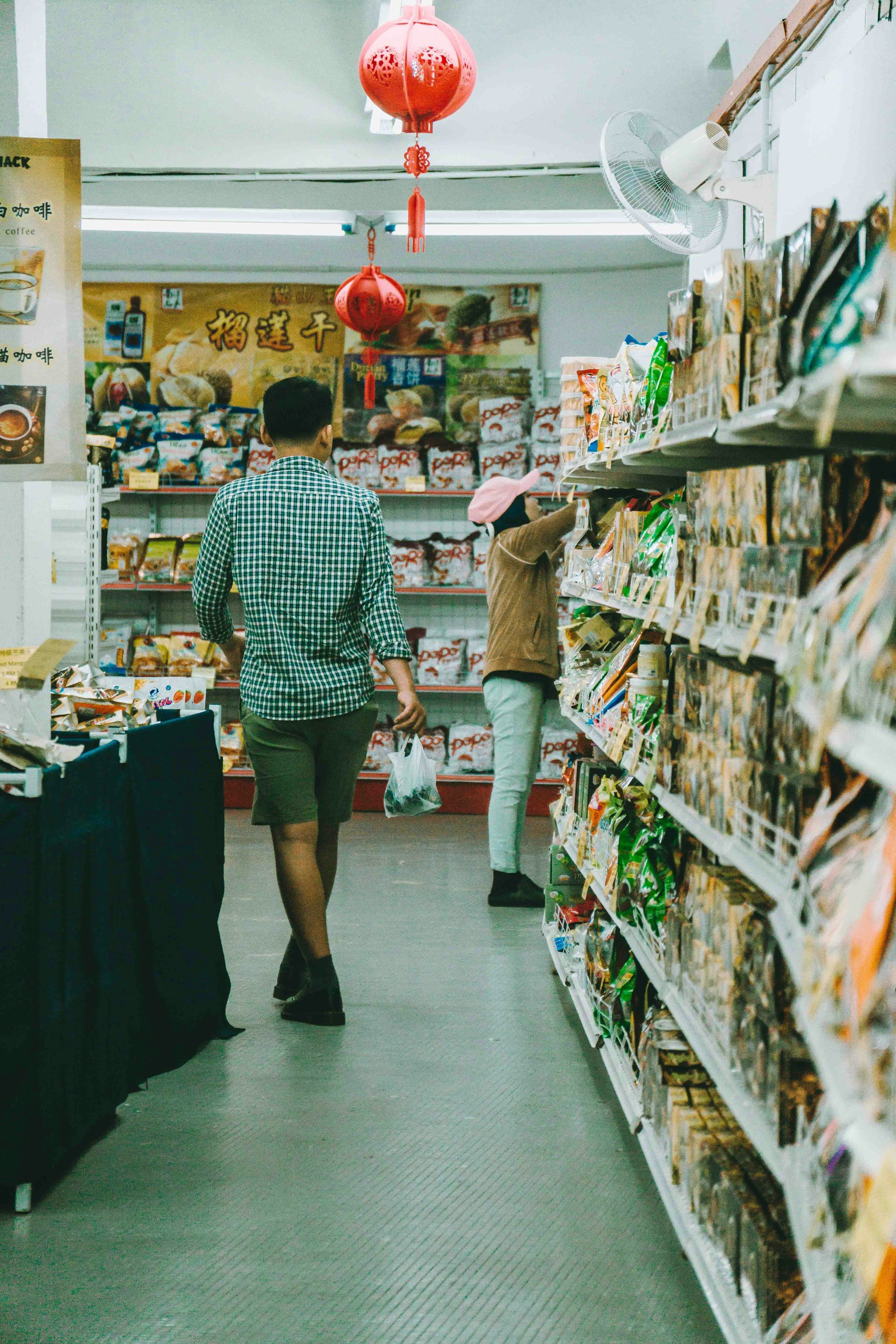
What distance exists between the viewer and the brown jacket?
5113 millimetres

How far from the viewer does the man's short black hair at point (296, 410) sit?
381cm

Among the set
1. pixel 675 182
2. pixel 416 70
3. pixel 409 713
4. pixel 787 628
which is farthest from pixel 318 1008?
pixel 416 70

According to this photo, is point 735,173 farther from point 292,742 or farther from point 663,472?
point 292,742

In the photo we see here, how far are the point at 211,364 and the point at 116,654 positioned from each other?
2.09 meters

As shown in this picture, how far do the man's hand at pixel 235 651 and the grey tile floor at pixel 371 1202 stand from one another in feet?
3.80

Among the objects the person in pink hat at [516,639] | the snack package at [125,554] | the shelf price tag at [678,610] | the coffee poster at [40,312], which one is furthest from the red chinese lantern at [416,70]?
the snack package at [125,554]

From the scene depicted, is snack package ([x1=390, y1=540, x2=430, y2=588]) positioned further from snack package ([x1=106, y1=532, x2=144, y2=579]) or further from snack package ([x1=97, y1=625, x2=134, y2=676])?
snack package ([x1=97, y1=625, x2=134, y2=676])

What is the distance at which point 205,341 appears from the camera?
8180 mm

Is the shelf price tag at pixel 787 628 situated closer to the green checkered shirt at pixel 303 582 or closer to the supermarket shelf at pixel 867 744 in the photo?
the supermarket shelf at pixel 867 744

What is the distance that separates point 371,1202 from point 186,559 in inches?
231

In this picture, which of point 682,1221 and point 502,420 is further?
point 502,420

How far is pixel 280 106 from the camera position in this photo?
6238 millimetres

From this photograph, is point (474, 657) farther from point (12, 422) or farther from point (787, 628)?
point (787, 628)

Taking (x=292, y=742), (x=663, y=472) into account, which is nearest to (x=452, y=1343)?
(x=292, y=742)
